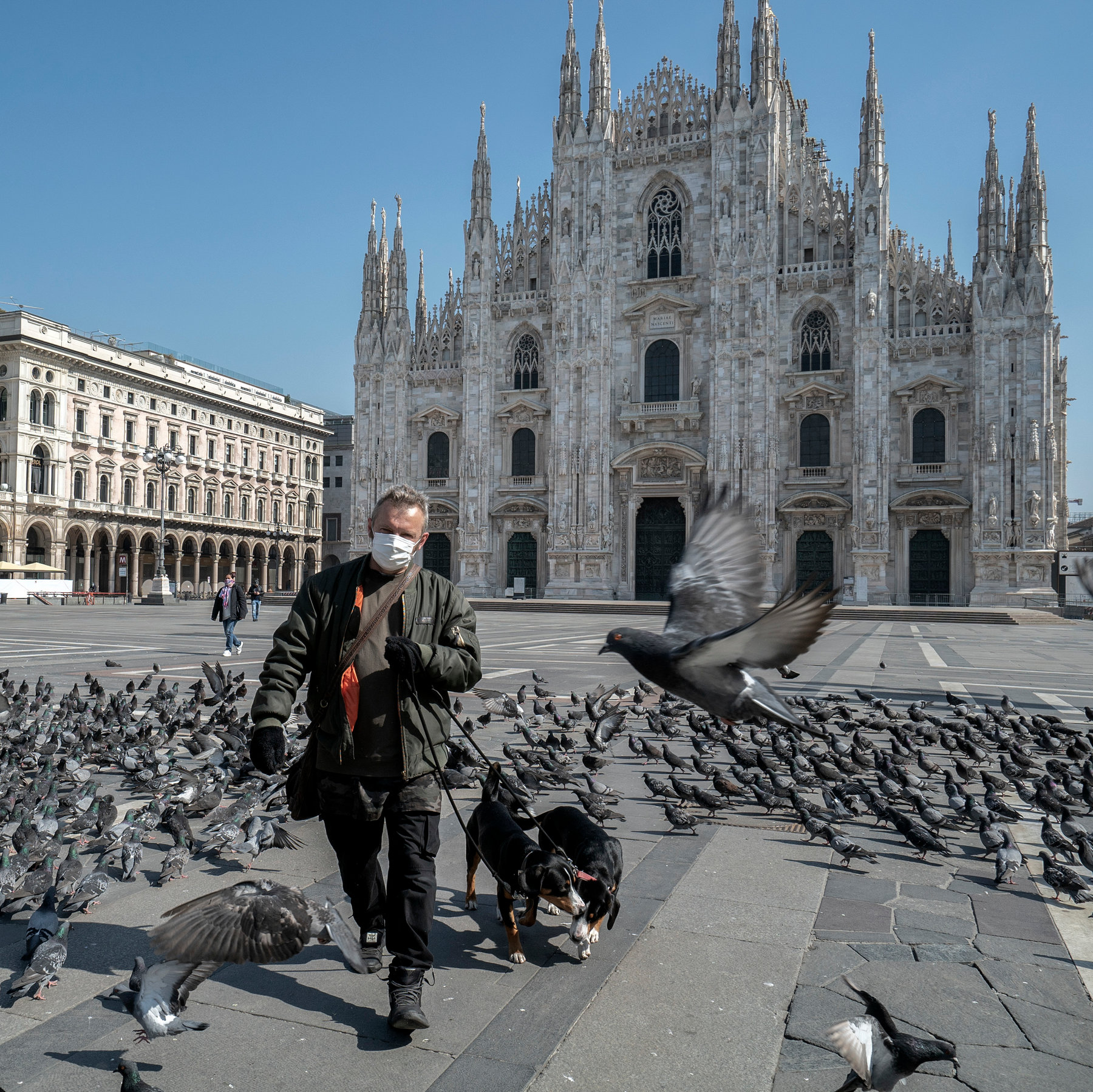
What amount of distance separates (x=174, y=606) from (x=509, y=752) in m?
33.9

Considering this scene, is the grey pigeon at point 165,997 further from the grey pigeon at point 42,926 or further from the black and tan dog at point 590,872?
the black and tan dog at point 590,872

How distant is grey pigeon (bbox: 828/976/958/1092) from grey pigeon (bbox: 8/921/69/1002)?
248cm

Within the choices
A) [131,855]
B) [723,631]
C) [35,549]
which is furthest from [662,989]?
[35,549]

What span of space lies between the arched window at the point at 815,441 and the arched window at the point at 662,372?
533 cm

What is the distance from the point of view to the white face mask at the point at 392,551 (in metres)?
2.98

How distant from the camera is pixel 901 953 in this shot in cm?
330

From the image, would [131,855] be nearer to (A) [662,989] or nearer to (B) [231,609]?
(A) [662,989]

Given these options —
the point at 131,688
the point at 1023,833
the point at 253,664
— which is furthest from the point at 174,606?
the point at 1023,833

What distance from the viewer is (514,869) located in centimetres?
323

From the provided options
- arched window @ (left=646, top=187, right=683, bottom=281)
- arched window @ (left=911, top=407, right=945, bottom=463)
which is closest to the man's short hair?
arched window @ (left=911, top=407, right=945, bottom=463)

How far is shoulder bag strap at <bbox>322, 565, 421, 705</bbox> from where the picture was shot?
115 inches

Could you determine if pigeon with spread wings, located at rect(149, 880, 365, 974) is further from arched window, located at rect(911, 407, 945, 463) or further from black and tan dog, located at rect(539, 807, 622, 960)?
arched window, located at rect(911, 407, 945, 463)

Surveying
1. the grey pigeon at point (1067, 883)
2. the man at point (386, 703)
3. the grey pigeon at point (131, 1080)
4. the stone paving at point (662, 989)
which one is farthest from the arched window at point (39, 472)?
the grey pigeon at point (1067, 883)

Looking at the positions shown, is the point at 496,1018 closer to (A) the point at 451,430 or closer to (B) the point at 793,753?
(B) the point at 793,753
